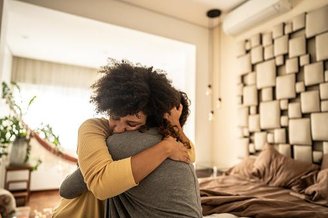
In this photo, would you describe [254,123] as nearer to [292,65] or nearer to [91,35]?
[292,65]

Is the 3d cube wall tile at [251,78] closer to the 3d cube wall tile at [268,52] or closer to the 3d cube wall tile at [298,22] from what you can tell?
the 3d cube wall tile at [268,52]

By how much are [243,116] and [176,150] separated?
94.1 inches

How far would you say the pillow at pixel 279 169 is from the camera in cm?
206

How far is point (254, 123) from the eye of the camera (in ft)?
9.20

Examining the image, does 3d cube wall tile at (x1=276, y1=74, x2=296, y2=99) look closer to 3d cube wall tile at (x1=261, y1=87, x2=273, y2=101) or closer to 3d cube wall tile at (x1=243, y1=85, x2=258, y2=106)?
3d cube wall tile at (x1=261, y1=87, x2=273, y2=101)

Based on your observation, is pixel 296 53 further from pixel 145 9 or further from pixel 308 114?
pixel 145 9

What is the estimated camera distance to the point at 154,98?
33.4 inches


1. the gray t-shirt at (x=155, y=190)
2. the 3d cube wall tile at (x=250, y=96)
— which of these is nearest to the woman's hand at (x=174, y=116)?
the gray t-shirt at (x=155, y=190)

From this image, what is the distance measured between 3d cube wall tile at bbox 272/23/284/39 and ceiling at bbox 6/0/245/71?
62 centimetres

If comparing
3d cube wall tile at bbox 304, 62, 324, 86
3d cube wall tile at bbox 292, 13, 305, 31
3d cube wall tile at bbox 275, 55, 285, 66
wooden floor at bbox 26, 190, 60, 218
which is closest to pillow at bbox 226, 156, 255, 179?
3d cube wall tile at bbox 304, 62, 324, 86

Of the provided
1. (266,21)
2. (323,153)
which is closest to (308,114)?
(323,153)

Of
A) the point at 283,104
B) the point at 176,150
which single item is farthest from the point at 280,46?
the point at 176,150

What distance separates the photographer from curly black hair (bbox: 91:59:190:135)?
81 cm

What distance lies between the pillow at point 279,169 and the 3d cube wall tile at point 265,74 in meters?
0.73
